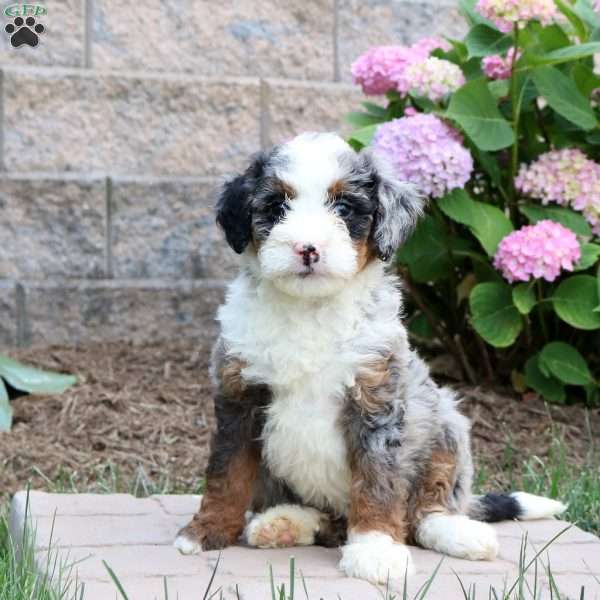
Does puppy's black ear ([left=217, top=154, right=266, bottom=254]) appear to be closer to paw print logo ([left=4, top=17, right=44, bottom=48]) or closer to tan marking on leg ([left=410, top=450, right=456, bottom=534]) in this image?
tan marking on leg ([left=410, top=450, right=456, bottom=534])

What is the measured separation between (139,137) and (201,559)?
3.63 m

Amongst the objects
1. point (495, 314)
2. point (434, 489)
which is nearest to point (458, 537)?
point (434, 489)

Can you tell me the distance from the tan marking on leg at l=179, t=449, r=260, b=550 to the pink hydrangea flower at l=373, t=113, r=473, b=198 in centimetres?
206

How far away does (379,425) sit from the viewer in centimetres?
334

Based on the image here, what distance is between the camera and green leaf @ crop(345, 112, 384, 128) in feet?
19.1

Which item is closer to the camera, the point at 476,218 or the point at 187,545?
the point at 187,545

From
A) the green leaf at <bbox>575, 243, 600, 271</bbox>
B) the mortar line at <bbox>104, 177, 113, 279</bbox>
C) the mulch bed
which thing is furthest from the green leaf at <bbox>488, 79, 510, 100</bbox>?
the mortar line at <bbox>104, 177, 113, 279</bbox>

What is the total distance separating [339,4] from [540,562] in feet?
14.1

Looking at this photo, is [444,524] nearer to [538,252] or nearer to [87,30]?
[538,252]

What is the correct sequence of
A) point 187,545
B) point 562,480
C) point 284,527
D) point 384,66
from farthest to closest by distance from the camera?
point 384,66
point 562,480
point 284,527
point 187,545

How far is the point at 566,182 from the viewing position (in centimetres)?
535

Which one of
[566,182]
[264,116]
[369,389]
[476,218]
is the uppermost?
[264,116]

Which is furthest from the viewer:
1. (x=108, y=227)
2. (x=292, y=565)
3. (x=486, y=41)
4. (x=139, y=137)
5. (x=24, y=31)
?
(x=139, y=137)

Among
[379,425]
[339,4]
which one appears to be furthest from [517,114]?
[379,425]
